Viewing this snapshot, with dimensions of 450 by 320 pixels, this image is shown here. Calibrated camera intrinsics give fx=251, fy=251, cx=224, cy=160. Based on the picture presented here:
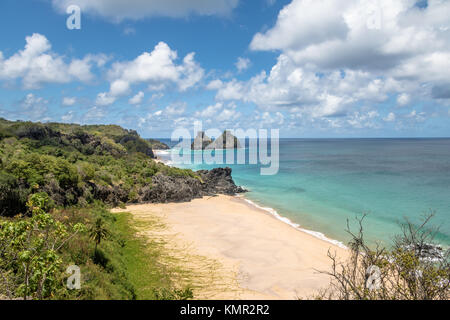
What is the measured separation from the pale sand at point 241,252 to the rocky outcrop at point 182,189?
378cm

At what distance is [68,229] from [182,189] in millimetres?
24957

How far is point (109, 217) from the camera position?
2986 centimetres

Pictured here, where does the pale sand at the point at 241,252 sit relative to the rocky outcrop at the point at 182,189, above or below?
below

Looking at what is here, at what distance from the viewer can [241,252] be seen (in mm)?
23750

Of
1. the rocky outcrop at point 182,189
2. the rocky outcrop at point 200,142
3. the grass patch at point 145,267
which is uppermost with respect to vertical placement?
the rocky outcrop at point 200,142

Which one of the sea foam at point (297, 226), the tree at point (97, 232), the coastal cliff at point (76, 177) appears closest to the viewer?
the tree at point (97, 232)

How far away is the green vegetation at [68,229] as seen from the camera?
887cm

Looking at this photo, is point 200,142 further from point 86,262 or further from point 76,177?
point 86,262

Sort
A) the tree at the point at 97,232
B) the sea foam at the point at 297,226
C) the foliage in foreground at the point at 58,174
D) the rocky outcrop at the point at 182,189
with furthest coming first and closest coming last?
the rocky outcrop at the point at 182,189 → the sea foam at the point at 297,226 → the foliage in foreground at the point at 58,174 → the tree at the point at 97,232

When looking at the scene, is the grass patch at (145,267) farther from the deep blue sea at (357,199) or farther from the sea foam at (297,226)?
the deep blue sea at (357,199)

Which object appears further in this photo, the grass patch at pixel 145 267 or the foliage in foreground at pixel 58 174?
the foliage in foreground at pixel 58 174

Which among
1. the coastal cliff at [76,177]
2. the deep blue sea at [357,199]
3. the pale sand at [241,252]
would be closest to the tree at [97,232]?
the pale sand at [241,252]

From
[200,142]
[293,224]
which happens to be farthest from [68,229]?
[200,142]
